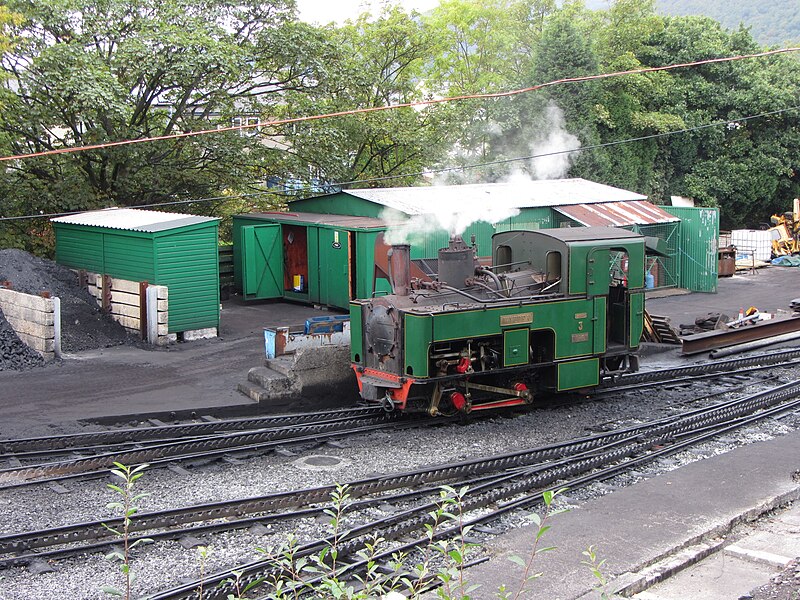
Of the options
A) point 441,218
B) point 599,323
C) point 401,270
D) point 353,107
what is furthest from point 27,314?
point 353,107

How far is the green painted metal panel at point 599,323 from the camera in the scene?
12555 mm

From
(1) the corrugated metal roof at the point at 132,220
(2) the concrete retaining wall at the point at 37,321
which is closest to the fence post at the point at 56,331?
(2) the concrete retaining wall at the point at 37,321

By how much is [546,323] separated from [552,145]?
62.3 ft

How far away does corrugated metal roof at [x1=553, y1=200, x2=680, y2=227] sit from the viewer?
22.3 meters

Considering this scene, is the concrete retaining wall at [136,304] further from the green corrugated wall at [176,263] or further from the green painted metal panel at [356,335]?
the green painted metal panel at [356,335]

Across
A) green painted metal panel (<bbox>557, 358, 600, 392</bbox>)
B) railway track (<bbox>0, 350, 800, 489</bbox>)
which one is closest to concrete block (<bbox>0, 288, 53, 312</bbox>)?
railway track (<bbox>0, 350, 800, 489</bbox>)

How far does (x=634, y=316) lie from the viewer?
519 inches

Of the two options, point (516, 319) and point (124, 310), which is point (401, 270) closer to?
point (516, 319)

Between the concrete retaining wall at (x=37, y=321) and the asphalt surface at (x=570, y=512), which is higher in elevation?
the concrete retaining wall at (x=37, y=321)

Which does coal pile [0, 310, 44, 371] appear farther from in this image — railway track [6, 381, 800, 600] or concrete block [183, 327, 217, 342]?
railway track [6, 381, 800, 600]

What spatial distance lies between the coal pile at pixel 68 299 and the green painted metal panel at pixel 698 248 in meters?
15.0

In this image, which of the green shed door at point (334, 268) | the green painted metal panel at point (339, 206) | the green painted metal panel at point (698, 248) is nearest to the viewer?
the green shed door at point (334, 268)

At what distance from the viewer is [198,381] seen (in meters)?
14.2

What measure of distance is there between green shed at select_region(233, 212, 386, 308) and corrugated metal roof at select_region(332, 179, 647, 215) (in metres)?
0.76
